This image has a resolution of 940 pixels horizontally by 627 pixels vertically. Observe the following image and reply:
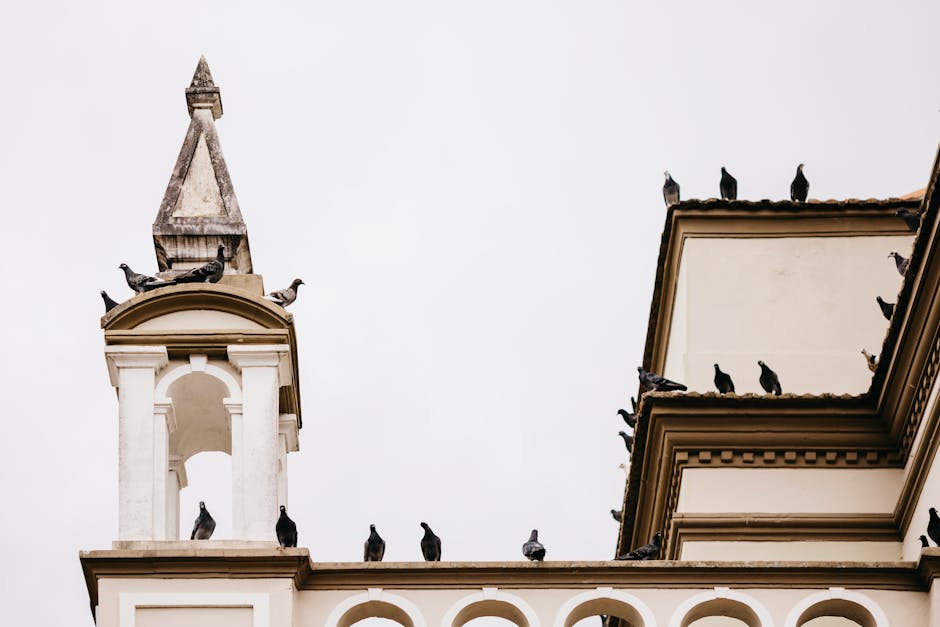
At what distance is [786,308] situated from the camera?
35500 millimetres

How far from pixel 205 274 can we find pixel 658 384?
519 centimetres

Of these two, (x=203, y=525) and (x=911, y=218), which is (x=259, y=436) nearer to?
(x=203, y=525)

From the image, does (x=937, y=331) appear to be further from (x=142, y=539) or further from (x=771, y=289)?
(x=142, y=539)

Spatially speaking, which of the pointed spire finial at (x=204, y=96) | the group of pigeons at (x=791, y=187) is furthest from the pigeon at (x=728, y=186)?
the pointed spire finial at (x=204, y=96)

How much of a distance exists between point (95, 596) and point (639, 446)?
7270mm

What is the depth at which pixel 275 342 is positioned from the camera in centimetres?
3122

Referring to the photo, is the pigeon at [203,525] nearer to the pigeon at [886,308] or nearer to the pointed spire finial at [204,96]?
the pointed spire finial at [204,96]

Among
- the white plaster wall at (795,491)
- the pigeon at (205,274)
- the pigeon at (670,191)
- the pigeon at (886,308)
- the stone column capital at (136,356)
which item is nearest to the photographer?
the stone column capital at (136,356)

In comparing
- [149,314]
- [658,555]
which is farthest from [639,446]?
[149,314]

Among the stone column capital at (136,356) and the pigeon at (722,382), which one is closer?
the stone column capital at (136,356)

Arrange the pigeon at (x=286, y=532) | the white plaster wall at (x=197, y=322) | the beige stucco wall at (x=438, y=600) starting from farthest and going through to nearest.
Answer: the white plaster wall at (x=197, y=322)
the pigeon at (x=286, y=532)
the beige stucco wall at (x=438, y=600)

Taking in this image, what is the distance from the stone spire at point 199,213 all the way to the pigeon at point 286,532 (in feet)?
9.73

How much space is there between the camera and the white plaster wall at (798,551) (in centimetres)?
3319

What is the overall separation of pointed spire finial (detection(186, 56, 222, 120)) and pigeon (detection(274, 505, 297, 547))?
5099mm
